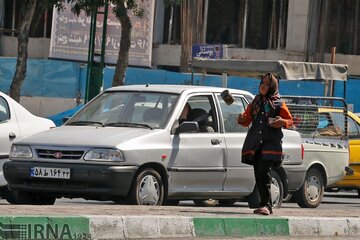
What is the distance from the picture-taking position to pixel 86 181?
1266 centimetres

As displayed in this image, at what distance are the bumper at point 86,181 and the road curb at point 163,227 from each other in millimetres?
1674

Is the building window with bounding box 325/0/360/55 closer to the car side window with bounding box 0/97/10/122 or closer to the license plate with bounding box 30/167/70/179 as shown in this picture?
the car side window with bounding box 0/97/10/122

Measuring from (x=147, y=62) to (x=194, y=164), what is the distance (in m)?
26.1

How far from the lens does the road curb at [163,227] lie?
9.91 m

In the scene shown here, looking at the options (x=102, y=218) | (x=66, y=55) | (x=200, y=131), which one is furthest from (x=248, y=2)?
(x=102, y=218)

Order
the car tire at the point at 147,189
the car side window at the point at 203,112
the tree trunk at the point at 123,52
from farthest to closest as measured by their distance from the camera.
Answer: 1. the tree trunk at the point at 123,52
2. the car side window at the point at 203,112
3. the car tire at the point at 147,189

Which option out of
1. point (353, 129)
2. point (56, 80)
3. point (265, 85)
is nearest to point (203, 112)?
point (265, 85)

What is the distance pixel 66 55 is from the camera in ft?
129

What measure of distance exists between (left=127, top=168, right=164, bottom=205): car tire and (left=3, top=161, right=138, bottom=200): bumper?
0.41 feet

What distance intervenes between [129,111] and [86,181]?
4.81 feet

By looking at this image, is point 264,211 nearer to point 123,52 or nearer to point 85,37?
point 123,52

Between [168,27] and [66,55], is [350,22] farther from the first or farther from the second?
[66,55]

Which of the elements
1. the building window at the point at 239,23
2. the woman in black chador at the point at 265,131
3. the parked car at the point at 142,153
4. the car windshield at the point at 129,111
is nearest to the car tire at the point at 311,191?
the parked car at the point at 142,153

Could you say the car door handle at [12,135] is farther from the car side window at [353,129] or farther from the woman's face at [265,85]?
the car side window at [353,129]
